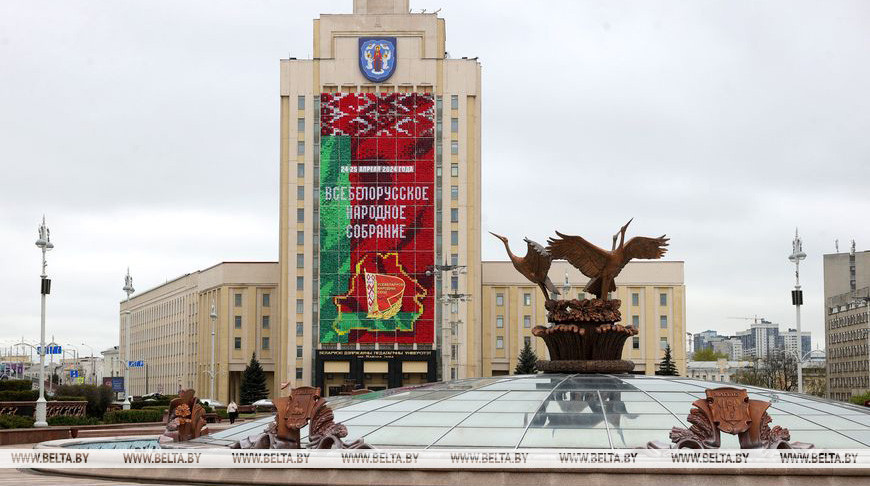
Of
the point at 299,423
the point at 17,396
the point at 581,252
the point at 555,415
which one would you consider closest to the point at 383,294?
the point at 17,396

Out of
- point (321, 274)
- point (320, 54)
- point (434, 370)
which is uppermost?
point (320, 54)

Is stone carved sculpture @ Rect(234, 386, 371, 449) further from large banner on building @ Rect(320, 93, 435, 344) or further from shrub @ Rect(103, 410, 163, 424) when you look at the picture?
large banner on building @ Rect(320, 93, 435, 344)

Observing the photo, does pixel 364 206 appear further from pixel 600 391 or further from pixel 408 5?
pixel 600 391

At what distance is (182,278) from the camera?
11462cm

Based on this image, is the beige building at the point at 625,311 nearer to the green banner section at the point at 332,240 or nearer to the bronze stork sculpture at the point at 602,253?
the green banner section at the point at 332,240

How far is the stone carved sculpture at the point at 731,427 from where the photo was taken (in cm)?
1816

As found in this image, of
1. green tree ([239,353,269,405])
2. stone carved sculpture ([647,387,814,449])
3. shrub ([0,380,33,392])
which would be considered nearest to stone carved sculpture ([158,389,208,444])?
stone carved sculpture ([647,387,814,449])

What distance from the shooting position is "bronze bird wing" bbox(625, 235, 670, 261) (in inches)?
1024

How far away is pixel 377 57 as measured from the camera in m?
90.8

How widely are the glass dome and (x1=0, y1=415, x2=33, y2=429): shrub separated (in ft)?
53.9

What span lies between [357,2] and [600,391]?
3014 inches

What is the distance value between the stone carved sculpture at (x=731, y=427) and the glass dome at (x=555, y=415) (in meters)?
0.75

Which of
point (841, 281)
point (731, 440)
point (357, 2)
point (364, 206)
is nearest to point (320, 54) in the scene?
point (357, 2)

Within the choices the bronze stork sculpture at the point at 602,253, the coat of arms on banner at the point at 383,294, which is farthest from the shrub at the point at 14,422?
the coat of arms on banner at the point at 383,294
